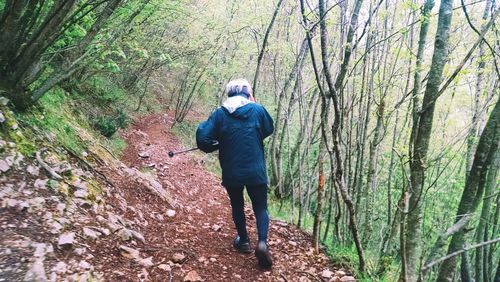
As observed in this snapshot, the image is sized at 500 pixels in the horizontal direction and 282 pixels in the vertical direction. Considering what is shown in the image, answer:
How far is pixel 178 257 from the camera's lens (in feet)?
12.1

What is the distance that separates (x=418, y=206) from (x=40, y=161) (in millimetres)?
3658

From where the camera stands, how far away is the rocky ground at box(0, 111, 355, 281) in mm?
2826

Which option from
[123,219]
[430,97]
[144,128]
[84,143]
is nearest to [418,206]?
[430,97]

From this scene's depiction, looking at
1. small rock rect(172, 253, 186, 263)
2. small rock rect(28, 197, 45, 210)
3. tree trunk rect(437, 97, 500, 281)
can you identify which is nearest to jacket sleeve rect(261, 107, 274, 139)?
small rock rect(172, 253, 186, 263)

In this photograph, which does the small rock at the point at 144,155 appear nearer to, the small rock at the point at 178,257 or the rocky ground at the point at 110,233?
the rocky ground at the point at 110,233

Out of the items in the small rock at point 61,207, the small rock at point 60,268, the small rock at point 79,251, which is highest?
the small rock at point 61,207

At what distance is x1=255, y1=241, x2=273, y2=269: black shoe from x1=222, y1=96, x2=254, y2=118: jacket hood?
1357 mm

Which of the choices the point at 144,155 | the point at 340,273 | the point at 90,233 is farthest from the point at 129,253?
the point at 144,155

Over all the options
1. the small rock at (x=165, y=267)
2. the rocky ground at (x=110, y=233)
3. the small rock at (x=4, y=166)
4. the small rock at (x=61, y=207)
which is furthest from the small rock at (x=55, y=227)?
the small rock at (x=165, y=267)

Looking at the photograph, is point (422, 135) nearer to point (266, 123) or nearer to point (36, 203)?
point (266, 123)

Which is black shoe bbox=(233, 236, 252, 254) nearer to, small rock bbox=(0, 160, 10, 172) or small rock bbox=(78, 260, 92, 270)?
small rock bbox=(78, 260, 92, 270)

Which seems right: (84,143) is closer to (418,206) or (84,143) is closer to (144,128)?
(418,206)

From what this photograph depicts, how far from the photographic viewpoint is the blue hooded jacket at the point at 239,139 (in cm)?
374

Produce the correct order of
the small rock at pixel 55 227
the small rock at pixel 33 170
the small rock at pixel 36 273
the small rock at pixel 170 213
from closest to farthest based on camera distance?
the small rock at pixel 36 273 < the small rock at pixel 55 227 < the small rock at pixel 33 170 < the small rock at pixel 170 213
